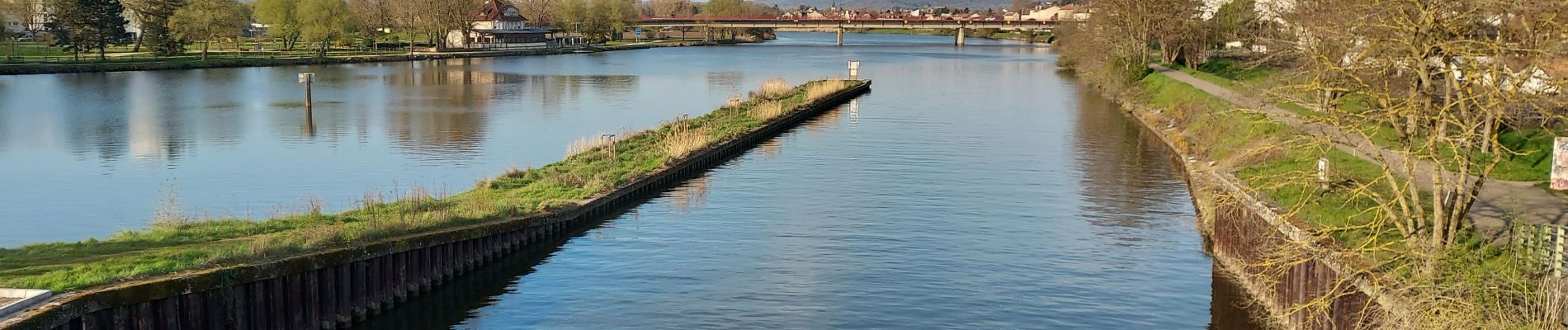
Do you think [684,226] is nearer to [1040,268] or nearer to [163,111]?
[1040,268]

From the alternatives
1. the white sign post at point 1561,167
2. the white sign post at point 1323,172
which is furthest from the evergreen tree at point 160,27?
the white sign post at point 1561,167

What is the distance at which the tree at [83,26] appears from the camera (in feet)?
349

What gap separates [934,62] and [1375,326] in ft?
374

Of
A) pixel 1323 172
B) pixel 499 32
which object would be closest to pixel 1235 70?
pixel 1323 172

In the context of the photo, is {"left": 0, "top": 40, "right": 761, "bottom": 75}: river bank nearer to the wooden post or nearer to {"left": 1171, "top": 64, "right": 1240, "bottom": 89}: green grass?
{"left": 1171, "top": 64, "right": 1240, "bottom": 89}: green grass

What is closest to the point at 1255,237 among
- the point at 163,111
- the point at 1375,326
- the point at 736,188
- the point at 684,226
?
the point at 1375,326

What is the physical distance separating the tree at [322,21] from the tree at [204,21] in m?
8.14

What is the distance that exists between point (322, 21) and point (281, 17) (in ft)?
12.9

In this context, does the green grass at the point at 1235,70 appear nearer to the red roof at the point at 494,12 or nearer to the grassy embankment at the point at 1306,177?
the grassy embankment at the point at 1306,177

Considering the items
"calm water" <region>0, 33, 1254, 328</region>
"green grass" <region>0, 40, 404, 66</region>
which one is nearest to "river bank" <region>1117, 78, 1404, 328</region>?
"calm water" <region>0, 33, 1254, 328</region>

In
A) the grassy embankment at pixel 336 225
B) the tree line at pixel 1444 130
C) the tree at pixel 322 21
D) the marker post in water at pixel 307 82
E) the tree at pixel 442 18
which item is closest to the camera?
the tree line at pixel 1444 130

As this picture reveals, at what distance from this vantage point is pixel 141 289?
688 inches

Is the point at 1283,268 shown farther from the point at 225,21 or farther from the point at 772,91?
the point at 225,21

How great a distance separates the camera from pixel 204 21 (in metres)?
115
